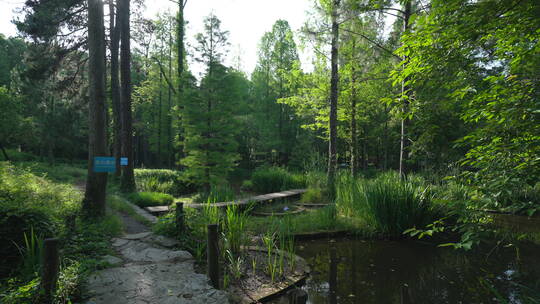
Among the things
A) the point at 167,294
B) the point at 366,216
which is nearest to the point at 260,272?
the point at 167,294

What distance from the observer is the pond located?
3320 mm

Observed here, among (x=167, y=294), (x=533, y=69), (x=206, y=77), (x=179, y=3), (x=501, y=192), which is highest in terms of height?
(x=179, y=3)

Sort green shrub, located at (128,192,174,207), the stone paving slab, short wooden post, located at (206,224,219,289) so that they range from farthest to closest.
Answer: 1. green shrub, located at (128,192,174,207)
2. short wooden post, located at (206,224,219,289)
3. the stone paving slab

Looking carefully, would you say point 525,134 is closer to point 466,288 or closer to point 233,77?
point 466,288

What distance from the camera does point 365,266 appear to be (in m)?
4.21

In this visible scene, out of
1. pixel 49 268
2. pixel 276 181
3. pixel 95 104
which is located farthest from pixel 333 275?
pixel 276 181

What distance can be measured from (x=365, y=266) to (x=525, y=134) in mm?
2893

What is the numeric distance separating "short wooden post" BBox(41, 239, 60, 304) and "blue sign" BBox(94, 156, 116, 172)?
2633 millimetres

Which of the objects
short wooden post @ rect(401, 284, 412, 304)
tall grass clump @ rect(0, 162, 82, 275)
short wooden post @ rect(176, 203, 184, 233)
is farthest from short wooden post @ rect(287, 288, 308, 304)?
short wooden post @ rect(176, 203, 184, 233)

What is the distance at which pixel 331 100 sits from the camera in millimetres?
9008

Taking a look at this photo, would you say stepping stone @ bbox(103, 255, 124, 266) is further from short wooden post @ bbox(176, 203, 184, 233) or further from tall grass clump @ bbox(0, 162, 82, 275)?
short wooden post @ bbox(176, 203, 184, 233)

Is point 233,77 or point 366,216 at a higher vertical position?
point 233,77

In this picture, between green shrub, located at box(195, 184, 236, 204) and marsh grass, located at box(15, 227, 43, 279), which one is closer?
marsh grass, located at box(15, 227, 43, 279)

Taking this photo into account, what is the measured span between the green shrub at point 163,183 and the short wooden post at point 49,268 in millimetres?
6972
